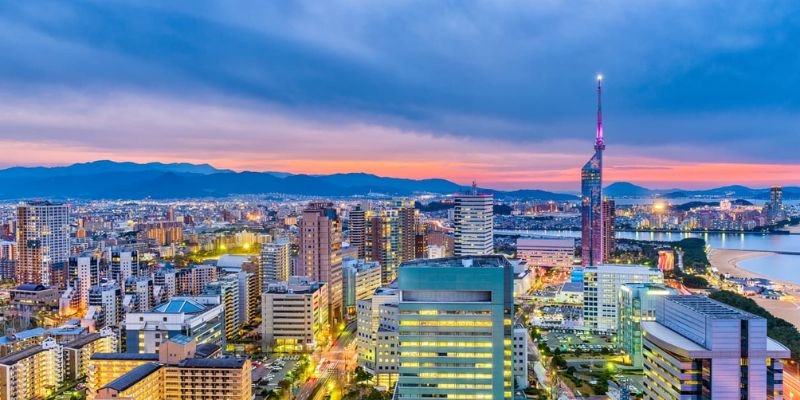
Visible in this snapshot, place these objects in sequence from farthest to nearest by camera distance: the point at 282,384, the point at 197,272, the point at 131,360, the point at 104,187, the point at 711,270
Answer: the point at 104,187 < the point at 711,270 < the point at 197,272 < the point at 282,384 < the point at 131,360

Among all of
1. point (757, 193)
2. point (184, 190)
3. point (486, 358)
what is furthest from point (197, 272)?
point (757, 193)

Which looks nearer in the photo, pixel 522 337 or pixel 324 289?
pixel 522 337

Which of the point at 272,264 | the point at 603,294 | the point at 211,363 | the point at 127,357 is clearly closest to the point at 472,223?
the point at 603,294

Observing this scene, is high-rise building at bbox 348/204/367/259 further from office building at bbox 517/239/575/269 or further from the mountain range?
the mountain range

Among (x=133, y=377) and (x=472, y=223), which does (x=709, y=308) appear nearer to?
(x=133, y=377)

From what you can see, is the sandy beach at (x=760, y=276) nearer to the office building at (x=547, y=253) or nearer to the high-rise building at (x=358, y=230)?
the office building at (x=547, y=253)

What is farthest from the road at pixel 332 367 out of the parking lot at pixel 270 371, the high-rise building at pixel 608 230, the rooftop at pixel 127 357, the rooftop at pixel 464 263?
the high-rise building at pixel 608 230

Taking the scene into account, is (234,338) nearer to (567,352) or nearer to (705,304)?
(567,352)
